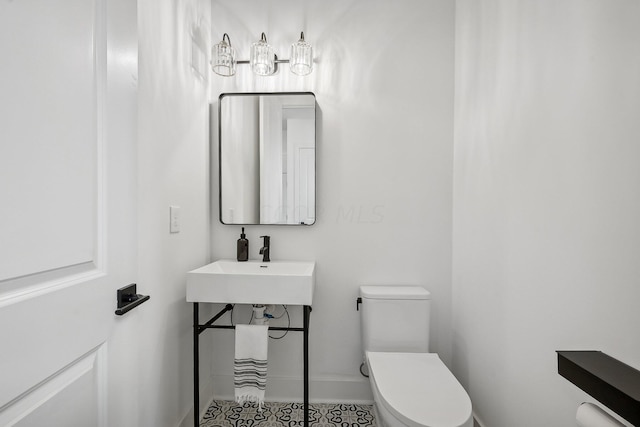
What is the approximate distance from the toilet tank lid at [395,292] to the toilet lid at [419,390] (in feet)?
0.93

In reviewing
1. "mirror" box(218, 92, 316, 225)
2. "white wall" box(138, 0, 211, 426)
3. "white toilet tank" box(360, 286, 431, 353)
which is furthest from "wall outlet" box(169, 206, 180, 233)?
"white toilet tank" box(360, 286, 431, 353)

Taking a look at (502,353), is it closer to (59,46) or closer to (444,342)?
(444,342)

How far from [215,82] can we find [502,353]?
6.82ft

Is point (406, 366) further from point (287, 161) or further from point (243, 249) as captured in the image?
point (287, 161)

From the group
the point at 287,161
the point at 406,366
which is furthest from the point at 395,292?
the point at 287,161

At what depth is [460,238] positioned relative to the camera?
1.80 metres

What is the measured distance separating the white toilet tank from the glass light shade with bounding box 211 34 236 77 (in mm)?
1497

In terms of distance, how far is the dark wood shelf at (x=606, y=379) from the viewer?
64 centimetres

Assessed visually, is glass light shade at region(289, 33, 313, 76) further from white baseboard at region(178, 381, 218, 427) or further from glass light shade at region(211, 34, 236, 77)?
white baseboard at region(178, 381, 218, 427)

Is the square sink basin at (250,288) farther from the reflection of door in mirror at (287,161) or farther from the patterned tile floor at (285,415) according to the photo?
the patterned tile floor at (285,415)

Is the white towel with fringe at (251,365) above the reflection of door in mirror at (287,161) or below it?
below

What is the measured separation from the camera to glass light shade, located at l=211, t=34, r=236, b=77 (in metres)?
1.73

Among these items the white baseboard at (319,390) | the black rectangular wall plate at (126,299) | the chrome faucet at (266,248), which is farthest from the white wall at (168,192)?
the white baseboard at (319,390)

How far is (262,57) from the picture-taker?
5.86 ft
